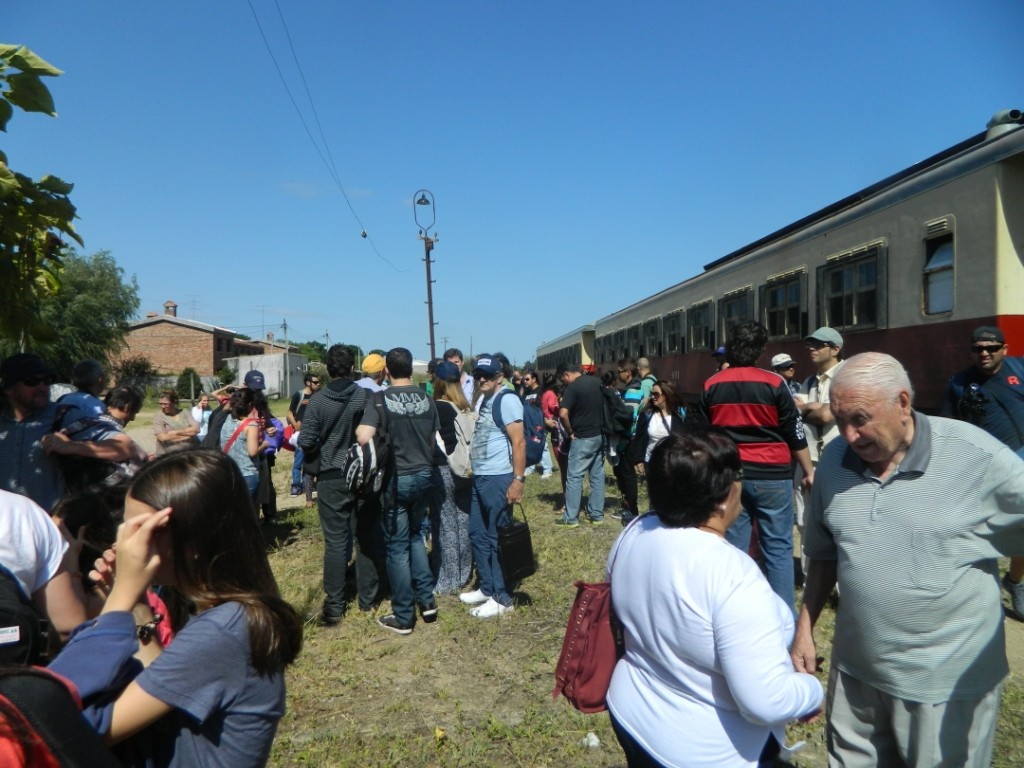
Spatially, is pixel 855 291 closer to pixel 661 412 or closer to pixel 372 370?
pixel 661 412

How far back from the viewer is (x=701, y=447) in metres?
2.09

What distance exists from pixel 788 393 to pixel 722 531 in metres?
2.65

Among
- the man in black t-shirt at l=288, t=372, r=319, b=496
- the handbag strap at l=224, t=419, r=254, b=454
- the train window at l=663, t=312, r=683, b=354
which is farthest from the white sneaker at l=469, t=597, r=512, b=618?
the train window at l=663, t=312, r=683, b=354

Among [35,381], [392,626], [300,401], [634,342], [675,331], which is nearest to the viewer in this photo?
[35,381]

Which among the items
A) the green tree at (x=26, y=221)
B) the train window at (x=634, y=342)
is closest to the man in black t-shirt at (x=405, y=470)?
the green tree at (x=26, y=221)

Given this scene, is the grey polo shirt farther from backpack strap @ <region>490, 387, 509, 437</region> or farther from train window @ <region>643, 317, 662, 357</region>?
train window @ <region>643, 317, 662, 357</region>

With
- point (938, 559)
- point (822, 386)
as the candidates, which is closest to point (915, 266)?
point (822, 386)

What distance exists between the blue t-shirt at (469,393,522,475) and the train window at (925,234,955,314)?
15.1ft

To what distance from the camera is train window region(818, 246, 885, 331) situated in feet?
26.9

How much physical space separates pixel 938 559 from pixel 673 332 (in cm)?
1378

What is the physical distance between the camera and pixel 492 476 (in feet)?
18.1

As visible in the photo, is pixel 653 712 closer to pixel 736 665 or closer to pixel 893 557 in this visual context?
pixel 736 665

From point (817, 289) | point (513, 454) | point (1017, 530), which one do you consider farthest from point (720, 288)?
point (1017, 530)

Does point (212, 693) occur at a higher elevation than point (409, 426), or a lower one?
lower
